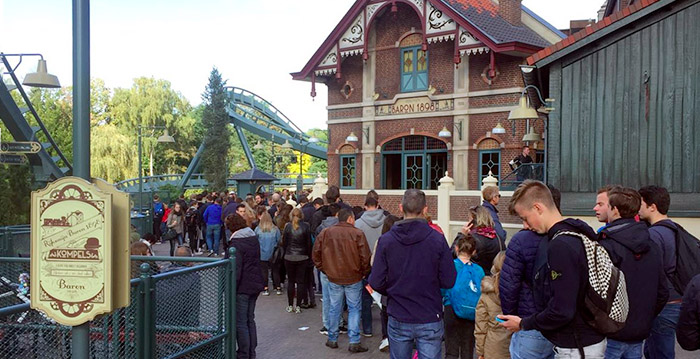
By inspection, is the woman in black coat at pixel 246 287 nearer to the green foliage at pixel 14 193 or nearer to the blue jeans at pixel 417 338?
the blue jeans at pixel 417 338

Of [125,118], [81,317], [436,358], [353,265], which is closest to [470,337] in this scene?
[436,358]

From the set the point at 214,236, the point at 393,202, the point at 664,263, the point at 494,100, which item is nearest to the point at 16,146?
the point at 214,236

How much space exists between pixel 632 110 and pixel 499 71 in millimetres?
9619

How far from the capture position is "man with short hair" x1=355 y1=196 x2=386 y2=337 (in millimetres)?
7812

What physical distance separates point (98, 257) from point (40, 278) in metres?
0.30

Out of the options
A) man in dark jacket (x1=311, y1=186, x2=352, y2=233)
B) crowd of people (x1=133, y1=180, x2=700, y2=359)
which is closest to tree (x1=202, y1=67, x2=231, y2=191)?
man in dark jacket (x1=311, y1=186, x2=352, y2=233)

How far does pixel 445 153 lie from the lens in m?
22.3

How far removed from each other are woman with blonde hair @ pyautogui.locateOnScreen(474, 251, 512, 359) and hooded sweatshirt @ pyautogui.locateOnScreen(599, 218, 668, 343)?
35.9 inches

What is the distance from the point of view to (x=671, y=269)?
4.78 m

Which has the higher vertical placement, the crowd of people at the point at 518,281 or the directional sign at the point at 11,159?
the directional sign at the point at 11,159

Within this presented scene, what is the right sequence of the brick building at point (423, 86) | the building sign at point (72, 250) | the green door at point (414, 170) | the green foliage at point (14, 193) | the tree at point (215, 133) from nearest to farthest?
the building sign at point (72, 250) < the green foliage at point (14, 193) < the brick building at point (423, 86) < the green door at point (414, 170) < the tree at point (215, 133)

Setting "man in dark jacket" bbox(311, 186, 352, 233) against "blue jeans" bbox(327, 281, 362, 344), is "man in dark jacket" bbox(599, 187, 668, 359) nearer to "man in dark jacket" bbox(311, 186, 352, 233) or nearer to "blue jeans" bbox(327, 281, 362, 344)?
"blue jeans" bbox(327, 281, 362, 344)

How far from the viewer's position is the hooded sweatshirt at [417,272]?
4637mm

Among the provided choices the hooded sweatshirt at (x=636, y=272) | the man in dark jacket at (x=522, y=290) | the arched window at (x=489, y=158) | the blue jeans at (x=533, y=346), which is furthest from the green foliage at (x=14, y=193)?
the hooded sweatshirt at (x=636, y=272)
